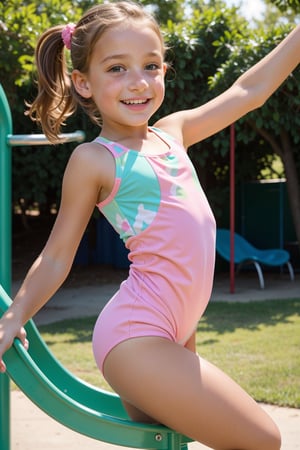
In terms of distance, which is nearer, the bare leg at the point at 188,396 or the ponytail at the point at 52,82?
the bare leg at the point at 188,396

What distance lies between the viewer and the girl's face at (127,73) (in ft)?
5.45

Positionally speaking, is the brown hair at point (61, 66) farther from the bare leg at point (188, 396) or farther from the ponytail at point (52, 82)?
the bare leg at point (188, 396)

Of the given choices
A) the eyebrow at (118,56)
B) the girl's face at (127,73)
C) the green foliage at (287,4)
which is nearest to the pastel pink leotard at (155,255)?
the girl's face at (127,73)

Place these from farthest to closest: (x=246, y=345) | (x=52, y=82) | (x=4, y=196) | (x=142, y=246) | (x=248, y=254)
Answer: (x=248, y=254)
(x=246, y=345)
(x=4, y=196)
(x=52, y=82)
(x=142, y=246)

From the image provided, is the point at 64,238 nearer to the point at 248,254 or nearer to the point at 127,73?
the point at 127,73

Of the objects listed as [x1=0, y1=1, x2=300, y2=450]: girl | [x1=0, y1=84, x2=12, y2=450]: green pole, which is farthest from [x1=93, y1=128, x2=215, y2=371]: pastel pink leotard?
[x1=0, y1=84, x2=12, y2=450]: green pole

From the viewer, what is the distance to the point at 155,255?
1.60 meters

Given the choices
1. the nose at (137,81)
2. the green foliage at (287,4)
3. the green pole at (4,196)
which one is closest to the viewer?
the nose at (137,81)

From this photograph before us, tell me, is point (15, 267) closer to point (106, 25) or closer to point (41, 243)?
point (41, 243)

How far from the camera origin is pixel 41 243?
1266cm

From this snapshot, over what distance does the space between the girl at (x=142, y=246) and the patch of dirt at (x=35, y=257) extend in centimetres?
746

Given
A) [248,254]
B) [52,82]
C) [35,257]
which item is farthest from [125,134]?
[35,257]

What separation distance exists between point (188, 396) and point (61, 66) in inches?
36.9

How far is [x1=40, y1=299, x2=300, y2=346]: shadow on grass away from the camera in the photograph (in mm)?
5617
